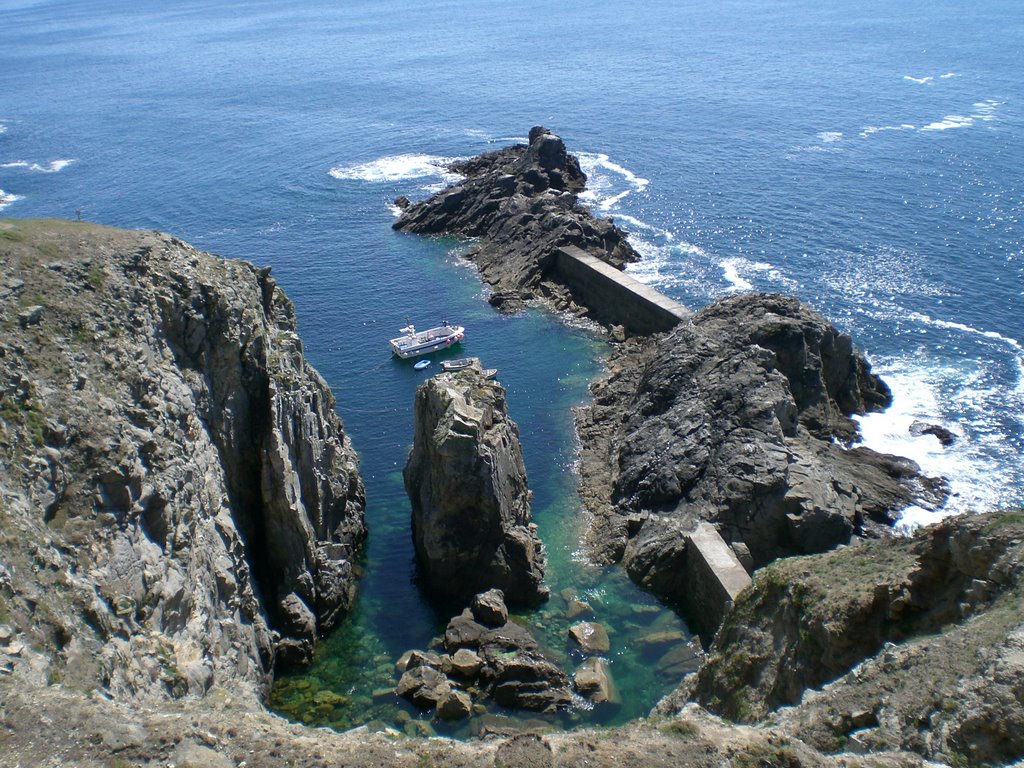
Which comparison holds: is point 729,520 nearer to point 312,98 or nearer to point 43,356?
point 43,356

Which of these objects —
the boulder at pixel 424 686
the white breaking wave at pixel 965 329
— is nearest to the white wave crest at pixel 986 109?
the white breaking wave at pixel 965 329

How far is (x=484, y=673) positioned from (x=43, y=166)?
107626 mm

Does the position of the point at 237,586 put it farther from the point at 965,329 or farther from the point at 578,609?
the point at 965,329

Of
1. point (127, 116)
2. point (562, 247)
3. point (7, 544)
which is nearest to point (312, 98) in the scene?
point (127, 116)

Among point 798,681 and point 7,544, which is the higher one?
point 7,544

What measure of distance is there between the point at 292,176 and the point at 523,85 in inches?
2248

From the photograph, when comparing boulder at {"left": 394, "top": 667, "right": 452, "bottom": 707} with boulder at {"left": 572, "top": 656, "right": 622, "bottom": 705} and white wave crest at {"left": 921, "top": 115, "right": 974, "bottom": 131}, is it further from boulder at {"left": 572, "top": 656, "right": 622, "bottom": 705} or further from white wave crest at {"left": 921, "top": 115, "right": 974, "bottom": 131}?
white wave crest at {"left": 921, "top": 115, "right": 974, "bottom": 131}

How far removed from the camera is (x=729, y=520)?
1553 inches

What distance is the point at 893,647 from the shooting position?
20484 mm

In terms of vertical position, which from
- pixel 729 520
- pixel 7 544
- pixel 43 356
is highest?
pixel 43 356

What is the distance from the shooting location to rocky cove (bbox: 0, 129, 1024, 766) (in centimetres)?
1814

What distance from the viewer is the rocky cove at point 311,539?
1814 centimetres

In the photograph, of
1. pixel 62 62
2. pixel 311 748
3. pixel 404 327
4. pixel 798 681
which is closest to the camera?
pixel 311 748

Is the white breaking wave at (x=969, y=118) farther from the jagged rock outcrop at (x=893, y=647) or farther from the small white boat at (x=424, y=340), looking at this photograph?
the jagged rock outcrop at (x=893, y=647)
